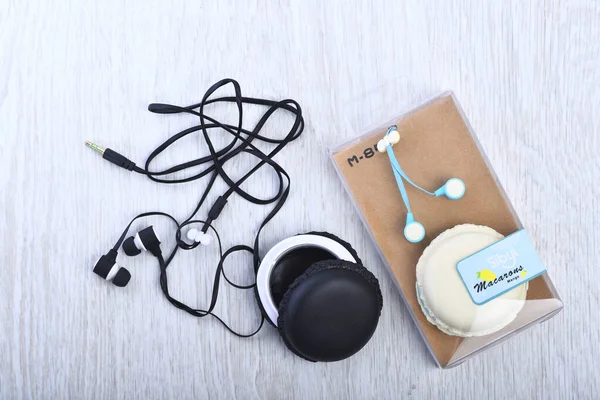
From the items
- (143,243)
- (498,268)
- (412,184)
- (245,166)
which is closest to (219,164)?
(245,166)

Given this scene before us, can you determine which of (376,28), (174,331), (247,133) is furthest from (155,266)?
(376,28)

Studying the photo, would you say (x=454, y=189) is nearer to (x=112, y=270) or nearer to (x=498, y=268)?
(x=498, y=268)

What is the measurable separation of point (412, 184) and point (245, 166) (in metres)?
0.23

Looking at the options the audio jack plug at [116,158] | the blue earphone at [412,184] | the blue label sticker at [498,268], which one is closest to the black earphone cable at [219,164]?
the audio jack plug at [116,158]

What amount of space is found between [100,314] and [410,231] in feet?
1.40

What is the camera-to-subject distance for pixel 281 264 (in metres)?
0.72

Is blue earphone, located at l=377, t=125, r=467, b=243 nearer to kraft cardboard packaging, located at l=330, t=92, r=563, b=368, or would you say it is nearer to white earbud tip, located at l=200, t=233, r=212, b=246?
kraft cardboard packaging, located at l=330, t=92, r=563, b=368

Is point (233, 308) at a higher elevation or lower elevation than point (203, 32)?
lower

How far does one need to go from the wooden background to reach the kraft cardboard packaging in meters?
0.03

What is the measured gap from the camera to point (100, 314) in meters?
0.74

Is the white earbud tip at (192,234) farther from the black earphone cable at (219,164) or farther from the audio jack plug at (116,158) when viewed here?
the audio jack plug at (116,158)

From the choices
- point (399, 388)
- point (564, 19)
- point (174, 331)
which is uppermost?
point (564, 19)

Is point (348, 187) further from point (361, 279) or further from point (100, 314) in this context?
point (100, 314)

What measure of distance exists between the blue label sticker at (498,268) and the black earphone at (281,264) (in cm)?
12
